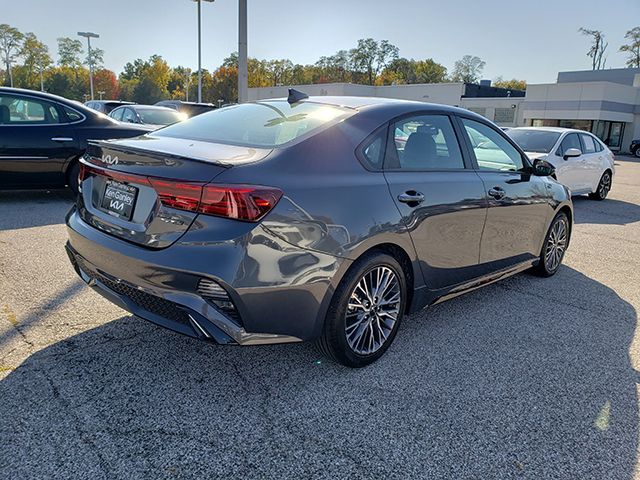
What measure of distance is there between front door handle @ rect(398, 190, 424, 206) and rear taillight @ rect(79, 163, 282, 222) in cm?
93

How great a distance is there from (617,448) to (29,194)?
8.62 m

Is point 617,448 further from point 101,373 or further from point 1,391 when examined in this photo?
point 1,391

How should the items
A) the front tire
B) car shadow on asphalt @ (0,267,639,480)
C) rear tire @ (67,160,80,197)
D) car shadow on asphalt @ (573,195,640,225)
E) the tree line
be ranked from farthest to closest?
the tree line < car shadow on asphalt @ (573,195,640,225) < rear tire @ (67,160,80,197) < the front tire < car shadow on asphalt @ (0,267,639,480)

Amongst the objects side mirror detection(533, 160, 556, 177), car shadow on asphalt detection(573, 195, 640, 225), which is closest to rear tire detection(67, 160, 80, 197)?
side mirror detection(533, 160, 556, 177)

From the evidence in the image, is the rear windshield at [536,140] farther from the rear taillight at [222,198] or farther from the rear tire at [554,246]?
the rear taillight at [222,198]

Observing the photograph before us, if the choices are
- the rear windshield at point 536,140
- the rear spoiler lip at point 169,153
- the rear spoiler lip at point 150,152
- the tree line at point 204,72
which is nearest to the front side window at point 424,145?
the rear spoiler lip at point 169,153

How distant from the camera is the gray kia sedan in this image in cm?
249

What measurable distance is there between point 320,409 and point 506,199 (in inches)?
95.9

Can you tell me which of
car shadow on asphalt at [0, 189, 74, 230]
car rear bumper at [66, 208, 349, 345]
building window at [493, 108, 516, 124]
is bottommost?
car shadow on asphalt at [0, 189, 74, 230]

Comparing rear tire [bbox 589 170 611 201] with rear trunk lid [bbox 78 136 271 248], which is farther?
rear tire [bbox 589 170 611 201]

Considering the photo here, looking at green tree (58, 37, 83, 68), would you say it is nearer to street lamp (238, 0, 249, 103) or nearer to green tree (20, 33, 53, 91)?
green tree (20, 33, 53, 91)

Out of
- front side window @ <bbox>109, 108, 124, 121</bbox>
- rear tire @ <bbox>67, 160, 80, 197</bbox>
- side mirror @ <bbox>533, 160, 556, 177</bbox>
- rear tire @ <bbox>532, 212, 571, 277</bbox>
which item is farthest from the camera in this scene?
front side window @ <bbox>109, 108, 124, 121</bbox>

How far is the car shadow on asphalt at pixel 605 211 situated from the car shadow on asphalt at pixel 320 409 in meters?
5.94

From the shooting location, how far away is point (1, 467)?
7.00 ft
